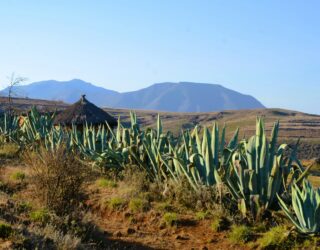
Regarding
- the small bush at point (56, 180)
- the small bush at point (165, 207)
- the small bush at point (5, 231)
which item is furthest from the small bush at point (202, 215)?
the small bush at point (5, 231)

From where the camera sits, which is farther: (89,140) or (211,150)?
(89,140)

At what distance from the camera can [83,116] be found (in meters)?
17.7

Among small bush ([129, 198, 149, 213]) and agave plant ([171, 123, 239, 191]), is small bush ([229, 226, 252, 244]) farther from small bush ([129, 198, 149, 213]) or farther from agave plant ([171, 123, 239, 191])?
small bush ([129, 198, 149, 213])

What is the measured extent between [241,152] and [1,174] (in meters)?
5.18

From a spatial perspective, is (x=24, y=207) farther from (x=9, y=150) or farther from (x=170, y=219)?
(x=9, y=150)

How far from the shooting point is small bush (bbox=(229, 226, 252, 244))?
6.30 metres

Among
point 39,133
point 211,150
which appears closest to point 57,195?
point 211,150

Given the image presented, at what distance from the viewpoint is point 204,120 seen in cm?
8738

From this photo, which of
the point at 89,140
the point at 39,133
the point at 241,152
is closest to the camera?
the point at 241,152

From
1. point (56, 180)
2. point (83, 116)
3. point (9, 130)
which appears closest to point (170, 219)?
point (56, 180)

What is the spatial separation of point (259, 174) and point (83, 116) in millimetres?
11558

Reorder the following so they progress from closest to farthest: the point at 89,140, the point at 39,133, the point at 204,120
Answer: the point at 89,140 → the point at 39,133 → the point at 204,120

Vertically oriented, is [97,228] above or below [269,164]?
below

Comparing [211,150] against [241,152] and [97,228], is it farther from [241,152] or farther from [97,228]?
[97,228]
